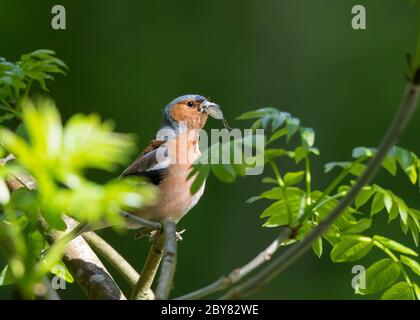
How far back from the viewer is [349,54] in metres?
5.90

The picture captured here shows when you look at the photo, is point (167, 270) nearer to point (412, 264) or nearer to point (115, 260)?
point (412, 264)

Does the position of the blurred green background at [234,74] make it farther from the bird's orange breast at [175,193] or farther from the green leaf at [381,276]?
→ the green leaf at [381,276]

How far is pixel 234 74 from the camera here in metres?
5.81

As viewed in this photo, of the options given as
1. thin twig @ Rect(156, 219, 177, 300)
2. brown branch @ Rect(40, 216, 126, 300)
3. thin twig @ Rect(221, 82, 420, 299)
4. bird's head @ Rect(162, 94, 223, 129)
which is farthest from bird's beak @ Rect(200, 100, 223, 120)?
thin twig @ Rect(221, 82, 420, 299)

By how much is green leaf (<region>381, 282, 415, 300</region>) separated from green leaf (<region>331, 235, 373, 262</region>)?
10 centimetres

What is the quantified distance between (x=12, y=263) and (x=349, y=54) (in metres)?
5.30

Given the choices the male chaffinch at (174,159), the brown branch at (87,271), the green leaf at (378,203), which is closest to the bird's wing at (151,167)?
the male chaffinch at (174,159)

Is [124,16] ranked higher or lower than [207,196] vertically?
higher

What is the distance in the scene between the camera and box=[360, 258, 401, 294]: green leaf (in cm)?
158

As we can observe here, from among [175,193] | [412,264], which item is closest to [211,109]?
[175,193]

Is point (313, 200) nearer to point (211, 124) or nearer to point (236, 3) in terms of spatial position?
point (211, 124)

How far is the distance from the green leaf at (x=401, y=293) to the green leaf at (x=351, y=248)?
0.10m

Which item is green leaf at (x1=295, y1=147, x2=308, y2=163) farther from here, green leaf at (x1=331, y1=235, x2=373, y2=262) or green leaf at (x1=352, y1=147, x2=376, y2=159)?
green leaf at (x1=331, y1=235, x2=373, y2=262)
